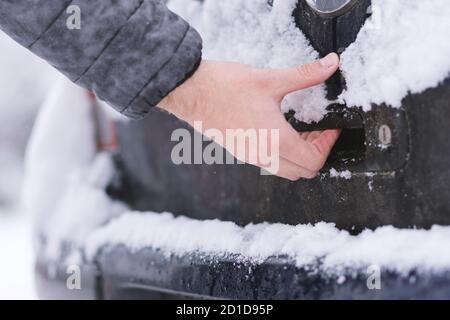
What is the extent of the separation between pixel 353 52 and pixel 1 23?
2.39 ft

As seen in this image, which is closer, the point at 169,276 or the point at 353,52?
the point at 353,52

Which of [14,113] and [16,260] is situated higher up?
[14,113]

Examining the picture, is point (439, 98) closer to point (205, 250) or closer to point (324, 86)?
point (324, 86)

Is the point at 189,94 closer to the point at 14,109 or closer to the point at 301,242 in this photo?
the point at 301,242

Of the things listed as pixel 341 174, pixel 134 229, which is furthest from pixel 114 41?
pixel 134 229

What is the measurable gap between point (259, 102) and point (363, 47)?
231 millimetres

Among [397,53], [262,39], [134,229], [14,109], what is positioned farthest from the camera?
[14,109]

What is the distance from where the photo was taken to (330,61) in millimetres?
1333

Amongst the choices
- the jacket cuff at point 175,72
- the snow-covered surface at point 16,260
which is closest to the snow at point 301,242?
the jacket cuff at point 175,72

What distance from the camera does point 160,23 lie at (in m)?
1.36

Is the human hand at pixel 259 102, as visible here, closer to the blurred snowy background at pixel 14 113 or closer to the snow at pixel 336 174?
the snow at pixel 336 174

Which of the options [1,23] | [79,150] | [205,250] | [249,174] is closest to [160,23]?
[1,23]
